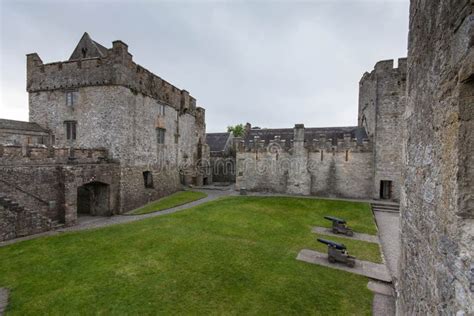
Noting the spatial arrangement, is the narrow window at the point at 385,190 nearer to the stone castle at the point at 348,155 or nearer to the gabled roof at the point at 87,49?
the stone castle at the point at 348,155

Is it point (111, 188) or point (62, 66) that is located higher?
point (62, 66)

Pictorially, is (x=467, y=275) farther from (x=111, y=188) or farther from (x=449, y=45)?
(x=111, y=188)

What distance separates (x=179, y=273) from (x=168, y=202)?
1213 cm

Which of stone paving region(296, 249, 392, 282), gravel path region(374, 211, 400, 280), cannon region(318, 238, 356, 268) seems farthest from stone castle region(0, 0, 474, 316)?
gravel path region(374, 211, 400, 280)

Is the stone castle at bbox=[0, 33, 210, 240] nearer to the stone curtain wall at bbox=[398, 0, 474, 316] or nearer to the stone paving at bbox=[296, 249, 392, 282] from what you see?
the stone paving at bbox=[296, 249, 392, 282]

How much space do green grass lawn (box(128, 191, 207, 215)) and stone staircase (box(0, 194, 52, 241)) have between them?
206 inches

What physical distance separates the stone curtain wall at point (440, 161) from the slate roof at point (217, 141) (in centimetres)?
3023

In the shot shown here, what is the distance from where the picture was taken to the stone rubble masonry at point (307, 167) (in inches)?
778

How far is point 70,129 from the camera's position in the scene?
1706 centimetres

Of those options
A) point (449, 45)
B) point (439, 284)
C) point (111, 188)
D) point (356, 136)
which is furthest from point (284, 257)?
point (356, 136)

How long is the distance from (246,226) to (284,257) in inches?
153

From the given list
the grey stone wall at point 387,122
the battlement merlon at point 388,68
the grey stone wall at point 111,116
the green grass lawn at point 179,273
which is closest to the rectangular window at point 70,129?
the grey stone wall at point 111,116

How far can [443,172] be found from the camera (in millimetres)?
2285

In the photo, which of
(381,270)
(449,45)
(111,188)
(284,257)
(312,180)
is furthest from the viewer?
(312,180)
